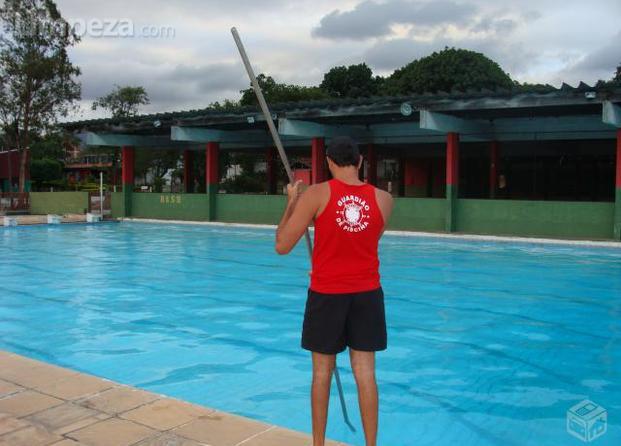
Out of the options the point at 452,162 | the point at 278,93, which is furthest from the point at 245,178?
the point at 452,162

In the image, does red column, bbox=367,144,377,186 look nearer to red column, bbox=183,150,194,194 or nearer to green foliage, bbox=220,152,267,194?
red column, bbox=183,150,194,194

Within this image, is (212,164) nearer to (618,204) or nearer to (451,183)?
(451,183)

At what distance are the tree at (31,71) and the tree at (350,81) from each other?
26479mm

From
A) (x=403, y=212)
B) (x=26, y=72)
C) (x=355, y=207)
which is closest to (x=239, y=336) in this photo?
(x=355, y=207)

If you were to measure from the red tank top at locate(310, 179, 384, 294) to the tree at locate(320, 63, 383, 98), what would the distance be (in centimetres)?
5569

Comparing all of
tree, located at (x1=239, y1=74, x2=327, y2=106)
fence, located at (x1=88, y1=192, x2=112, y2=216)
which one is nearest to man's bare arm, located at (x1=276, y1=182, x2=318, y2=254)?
fence, located at (x1=88, y1=192, x2=112, y2=216)

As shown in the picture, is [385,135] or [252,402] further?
[385,135]

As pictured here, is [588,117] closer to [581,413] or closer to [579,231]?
[579,231]

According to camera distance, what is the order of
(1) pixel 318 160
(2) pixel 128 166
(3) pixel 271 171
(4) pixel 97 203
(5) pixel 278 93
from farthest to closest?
(5) pixel 278 93
(3) pixel 271 171
(4) pixel 97 203
(2) pixel 128 166
(1) pixel 318 160

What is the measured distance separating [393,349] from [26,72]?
35.1 m

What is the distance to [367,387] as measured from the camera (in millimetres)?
3230

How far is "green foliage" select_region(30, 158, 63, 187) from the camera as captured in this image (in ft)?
187

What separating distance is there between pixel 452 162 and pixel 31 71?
26486 millimetres

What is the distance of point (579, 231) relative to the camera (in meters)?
18.7
